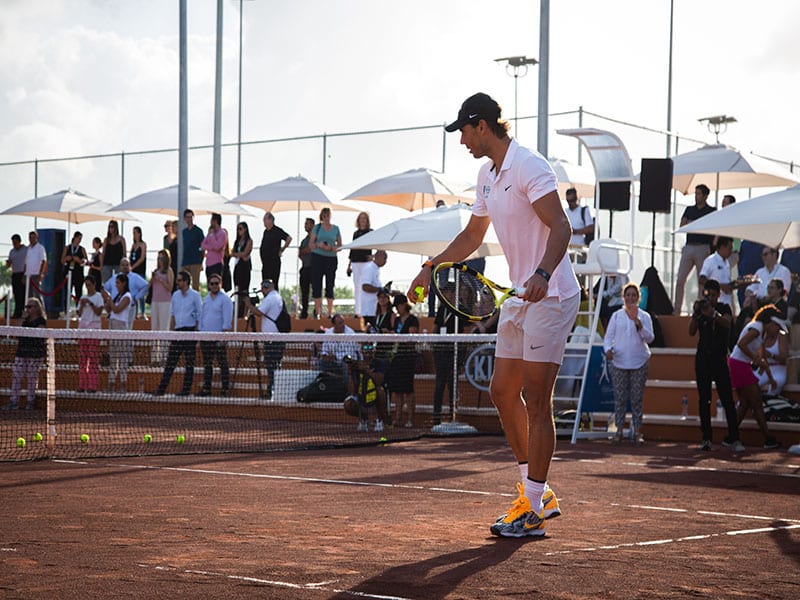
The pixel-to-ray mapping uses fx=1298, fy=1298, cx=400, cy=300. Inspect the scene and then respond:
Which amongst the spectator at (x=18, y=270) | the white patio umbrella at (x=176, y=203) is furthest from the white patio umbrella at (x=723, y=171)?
the spectator at (x=18, y=270)

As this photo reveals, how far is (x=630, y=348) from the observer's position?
1505 cm

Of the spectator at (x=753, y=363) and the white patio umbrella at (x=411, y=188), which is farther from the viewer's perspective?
the white patio umbrella at (x=411, y=188)

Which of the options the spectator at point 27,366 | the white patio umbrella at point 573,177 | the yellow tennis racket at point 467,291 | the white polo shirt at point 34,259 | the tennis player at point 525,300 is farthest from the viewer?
the white polo shirt at point 34,259

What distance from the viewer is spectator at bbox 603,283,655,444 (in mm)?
15062

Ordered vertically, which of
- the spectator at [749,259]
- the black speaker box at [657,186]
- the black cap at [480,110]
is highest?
the black speaker box at [657,186]

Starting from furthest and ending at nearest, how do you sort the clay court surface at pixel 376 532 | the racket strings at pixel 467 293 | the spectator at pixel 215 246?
the spectator at pixel 215 246 < the racket strings at pixel 467 293 < the clay court surface at pixel 376 532

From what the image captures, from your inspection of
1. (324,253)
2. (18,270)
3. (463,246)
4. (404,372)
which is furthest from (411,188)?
(463,246)

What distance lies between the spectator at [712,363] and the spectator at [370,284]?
20.5 feet

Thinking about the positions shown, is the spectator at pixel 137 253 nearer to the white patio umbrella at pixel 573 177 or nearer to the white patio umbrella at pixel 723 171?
the white patio umbrella at pixel 573 177

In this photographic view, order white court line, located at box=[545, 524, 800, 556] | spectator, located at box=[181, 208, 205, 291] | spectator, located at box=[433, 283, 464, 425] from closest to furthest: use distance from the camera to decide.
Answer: white court line, located at box=[545, 524, 800, 556], spectator, located at box=[433, 283, 464, 425], spectator, located at box=[181, 208, 205, 291]

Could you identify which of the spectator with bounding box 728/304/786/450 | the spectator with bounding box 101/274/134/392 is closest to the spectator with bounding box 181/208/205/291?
the spectator with bounding box 101/274/134/392

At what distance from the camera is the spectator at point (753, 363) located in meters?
14.7

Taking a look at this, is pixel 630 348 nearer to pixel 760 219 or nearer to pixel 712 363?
pixel 712 363

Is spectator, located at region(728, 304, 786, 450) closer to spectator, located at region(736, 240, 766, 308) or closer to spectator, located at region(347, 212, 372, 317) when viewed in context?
spectator, located at region(736, 240, 766, 308)
